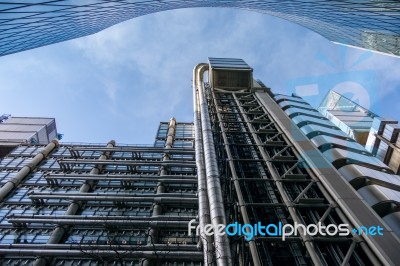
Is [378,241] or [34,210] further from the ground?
[34,210]

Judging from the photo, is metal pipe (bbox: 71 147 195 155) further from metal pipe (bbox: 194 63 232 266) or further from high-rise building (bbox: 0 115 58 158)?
high-rise building (bbox: 0 115 58 158)

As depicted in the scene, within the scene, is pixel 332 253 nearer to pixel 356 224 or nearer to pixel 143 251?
pixel 356 224

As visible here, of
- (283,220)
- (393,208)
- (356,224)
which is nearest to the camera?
(356,224)

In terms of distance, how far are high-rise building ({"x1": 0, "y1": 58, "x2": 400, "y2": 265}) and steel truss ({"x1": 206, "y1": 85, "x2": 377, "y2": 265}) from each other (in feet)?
0.32

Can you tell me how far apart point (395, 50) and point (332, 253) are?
3230 cm

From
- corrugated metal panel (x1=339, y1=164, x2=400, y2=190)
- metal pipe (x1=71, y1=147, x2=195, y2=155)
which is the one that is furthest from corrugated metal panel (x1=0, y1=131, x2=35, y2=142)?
corrugated metal panel (x1=339, y1=164, x2=400, y2=190)

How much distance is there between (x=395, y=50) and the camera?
41.9 m

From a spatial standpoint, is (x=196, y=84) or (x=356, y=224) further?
(x=196, y=84)

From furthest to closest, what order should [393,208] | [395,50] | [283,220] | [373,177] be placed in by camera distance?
[395,50] < [373,177] < [393,208] < [283,220]

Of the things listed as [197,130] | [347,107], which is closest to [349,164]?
[197,130]

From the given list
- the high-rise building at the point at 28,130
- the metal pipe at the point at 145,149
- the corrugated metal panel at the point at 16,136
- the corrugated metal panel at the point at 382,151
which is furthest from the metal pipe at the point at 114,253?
the corrugated metal panel at the point at 382,151

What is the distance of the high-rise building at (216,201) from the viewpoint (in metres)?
21.0

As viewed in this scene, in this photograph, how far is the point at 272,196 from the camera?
86.2 feet

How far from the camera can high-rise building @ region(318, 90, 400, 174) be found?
68.5 meters
